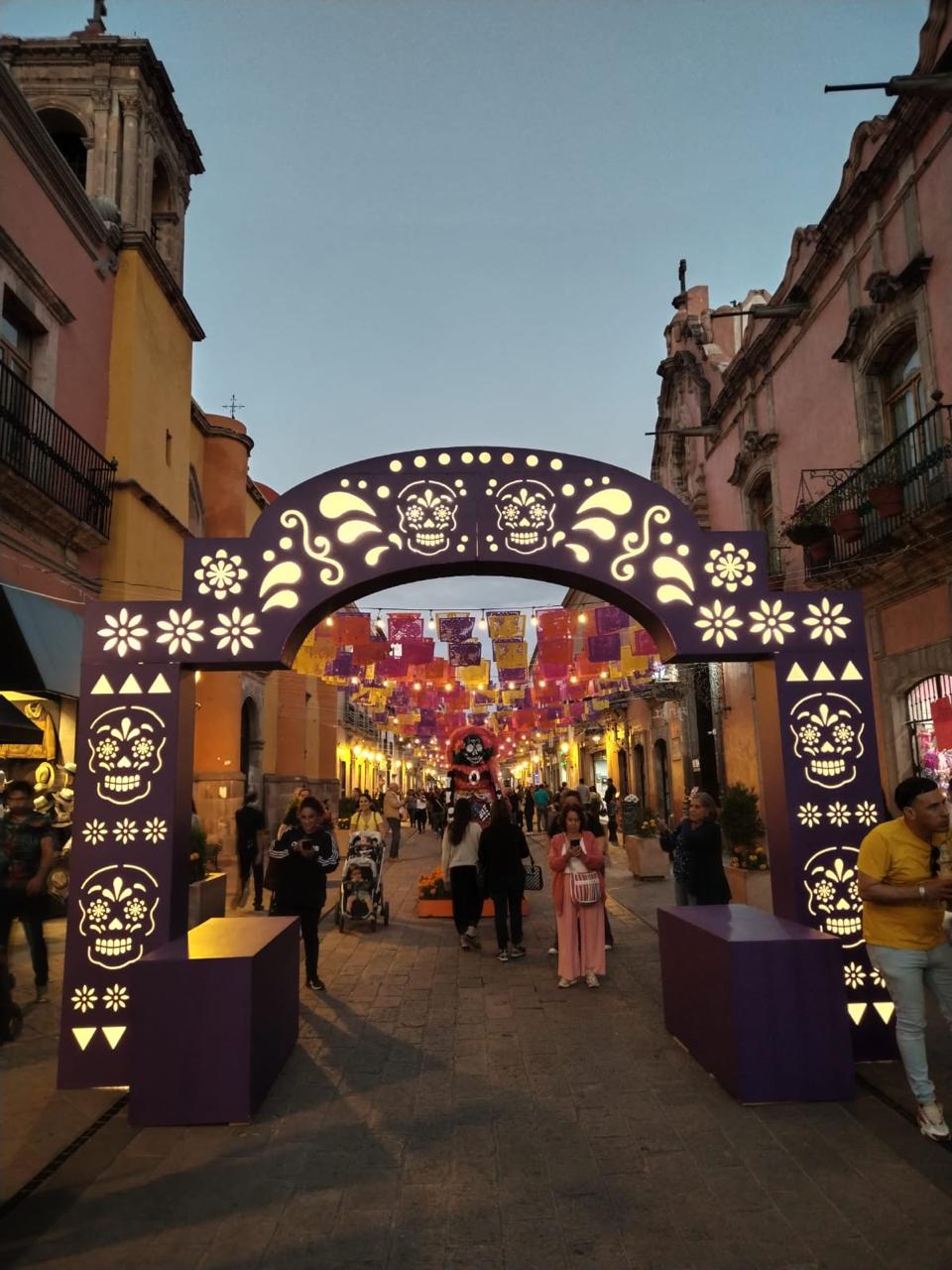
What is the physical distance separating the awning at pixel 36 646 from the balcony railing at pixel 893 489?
9575 mm

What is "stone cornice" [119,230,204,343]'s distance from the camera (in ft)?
42.3

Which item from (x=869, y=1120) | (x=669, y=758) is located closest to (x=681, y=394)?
(x=669, y=758)

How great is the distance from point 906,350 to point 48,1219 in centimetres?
1294

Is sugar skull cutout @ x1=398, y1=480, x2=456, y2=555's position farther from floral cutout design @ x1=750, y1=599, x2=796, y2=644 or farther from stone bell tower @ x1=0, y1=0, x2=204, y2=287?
stone bell tower @ x1=0, y1=0, x2=204, y2=287

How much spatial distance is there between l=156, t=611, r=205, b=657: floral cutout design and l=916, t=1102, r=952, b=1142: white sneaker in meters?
4.77

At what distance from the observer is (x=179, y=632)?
209 inches

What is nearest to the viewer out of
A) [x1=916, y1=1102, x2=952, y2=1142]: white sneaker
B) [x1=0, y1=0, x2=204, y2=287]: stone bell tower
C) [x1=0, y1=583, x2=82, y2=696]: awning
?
[x1=916, y1=1102, x2=952, y2=1142]: white sneaker

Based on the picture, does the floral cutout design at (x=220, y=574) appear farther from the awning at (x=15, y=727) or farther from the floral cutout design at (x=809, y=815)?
the awning at (x=15, y=727)

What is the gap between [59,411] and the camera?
10945 mm

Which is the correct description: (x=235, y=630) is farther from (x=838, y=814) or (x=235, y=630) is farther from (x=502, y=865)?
(x=838, y=814)

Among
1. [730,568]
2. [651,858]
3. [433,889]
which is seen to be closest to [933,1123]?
[730,568]

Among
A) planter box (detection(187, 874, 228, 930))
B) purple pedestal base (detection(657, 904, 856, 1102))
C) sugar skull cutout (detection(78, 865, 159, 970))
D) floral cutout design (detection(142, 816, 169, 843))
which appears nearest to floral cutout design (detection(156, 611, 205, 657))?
floral cutout design (detection(142, 816, 169, 843))

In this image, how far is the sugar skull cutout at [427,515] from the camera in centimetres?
553

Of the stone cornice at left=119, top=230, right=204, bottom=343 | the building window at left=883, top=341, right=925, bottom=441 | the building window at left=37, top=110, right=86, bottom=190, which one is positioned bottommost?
the building window at left=883, top=341, right=925, bottom=441
